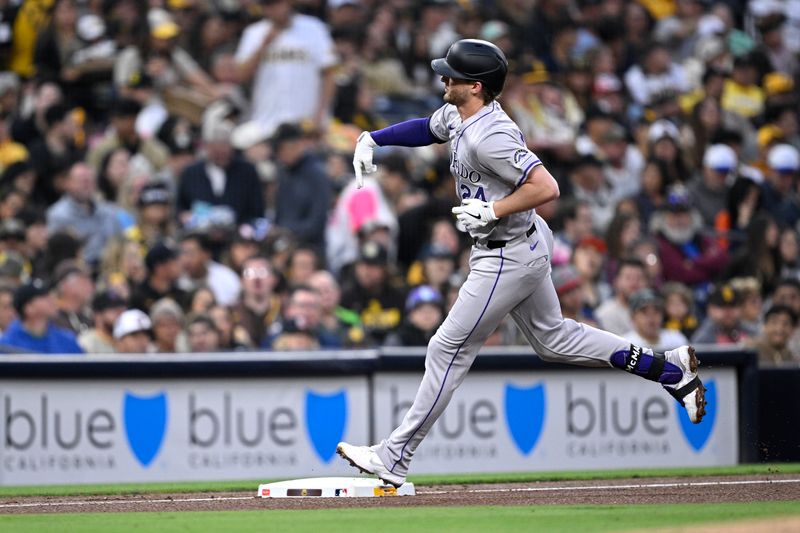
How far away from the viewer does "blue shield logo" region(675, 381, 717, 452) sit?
34.7ft

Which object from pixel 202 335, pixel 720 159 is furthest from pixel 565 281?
pixel 720 159

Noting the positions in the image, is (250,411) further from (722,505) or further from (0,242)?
(722,505)

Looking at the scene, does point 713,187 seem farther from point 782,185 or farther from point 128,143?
point 128,143

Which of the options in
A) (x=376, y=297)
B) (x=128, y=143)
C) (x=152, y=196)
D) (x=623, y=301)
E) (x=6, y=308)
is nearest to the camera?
(x=6, y=308)

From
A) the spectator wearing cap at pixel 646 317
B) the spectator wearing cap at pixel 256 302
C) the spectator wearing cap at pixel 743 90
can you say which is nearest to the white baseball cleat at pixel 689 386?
the spectator wearing cap at pixel 646 317

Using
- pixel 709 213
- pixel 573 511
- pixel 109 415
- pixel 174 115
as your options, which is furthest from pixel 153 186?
pixel 573 511

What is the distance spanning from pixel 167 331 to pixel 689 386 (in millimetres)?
4705

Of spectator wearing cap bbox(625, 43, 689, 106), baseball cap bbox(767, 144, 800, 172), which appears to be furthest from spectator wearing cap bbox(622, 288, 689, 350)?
spectator wearing cap bbox(625, 43, 689, 106)

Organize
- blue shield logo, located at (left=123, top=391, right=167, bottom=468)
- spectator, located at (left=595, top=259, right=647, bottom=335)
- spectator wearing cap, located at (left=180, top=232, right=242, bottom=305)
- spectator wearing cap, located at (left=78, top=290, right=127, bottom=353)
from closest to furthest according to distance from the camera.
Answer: blue shield logo, located at (left=123, top=391, right=167, bottom=468) < spectator wearing cap, located at (left=78, top=290, right=127, bottom=353) < spectator, located at (left=595, top=259, right=647, bottom=335) < spectator wearing cap, located at (left=180, top=232, right=242, bottom=305)

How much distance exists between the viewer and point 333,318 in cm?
1161

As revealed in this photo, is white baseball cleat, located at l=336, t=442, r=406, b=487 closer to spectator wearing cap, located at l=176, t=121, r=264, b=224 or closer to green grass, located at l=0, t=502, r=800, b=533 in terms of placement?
green grass, located at l=0, t=502, r=800, b=533

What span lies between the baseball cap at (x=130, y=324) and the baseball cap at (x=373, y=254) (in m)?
2.14

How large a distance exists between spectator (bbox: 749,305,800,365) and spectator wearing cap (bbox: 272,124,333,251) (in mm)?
4115

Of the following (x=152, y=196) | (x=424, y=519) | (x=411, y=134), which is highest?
(x=152, y=196)
